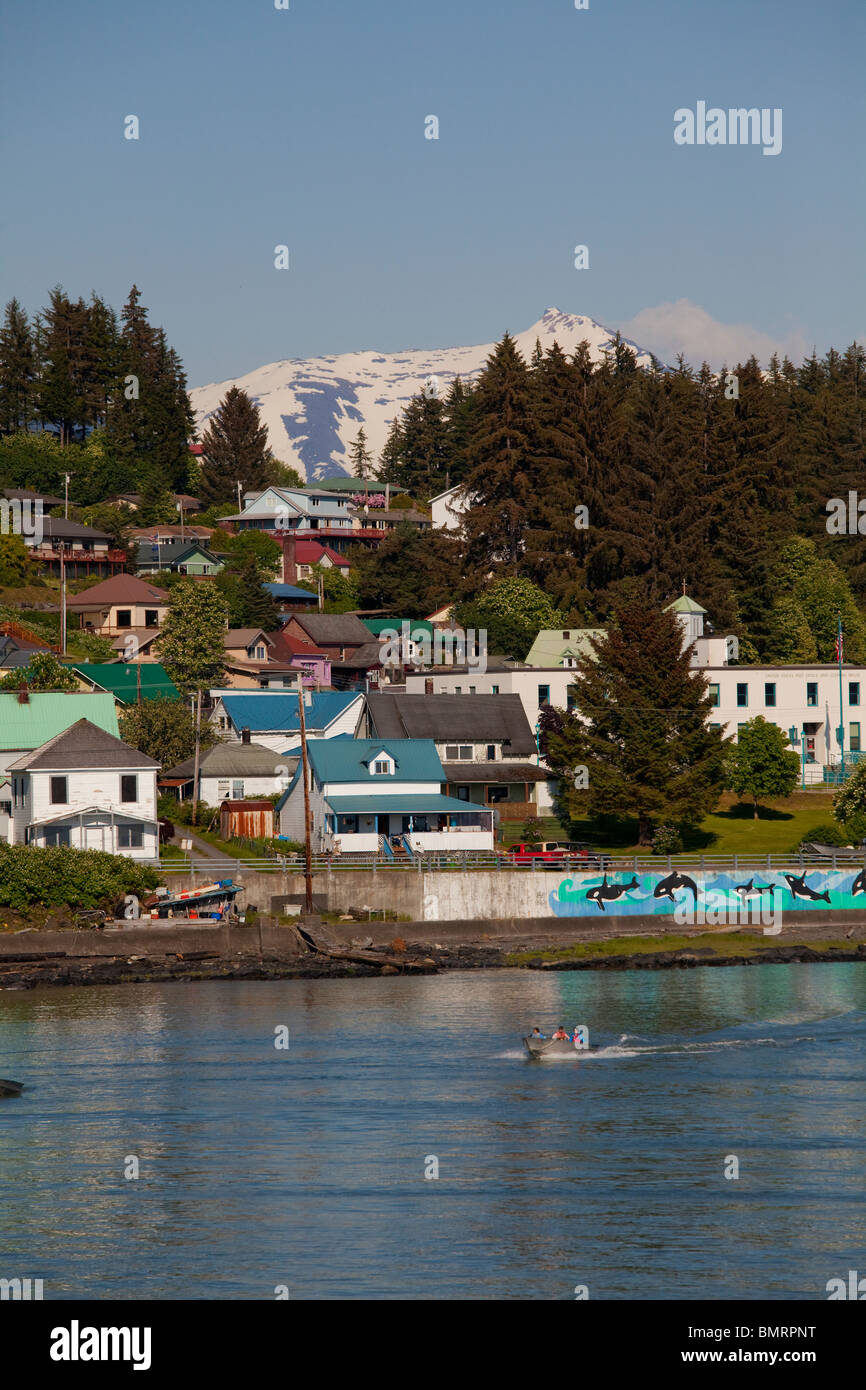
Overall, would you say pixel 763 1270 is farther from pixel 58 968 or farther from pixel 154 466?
pixel 154 466

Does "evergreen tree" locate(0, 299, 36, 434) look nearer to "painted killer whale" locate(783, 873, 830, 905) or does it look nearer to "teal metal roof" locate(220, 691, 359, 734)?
"teal metal roof" locate(220, 691, 359, 734)

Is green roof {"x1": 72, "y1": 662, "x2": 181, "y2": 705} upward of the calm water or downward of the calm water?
upward

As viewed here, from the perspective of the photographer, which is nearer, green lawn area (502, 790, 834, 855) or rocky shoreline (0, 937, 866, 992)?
rocky shoreline (0, 937, 866, 992)

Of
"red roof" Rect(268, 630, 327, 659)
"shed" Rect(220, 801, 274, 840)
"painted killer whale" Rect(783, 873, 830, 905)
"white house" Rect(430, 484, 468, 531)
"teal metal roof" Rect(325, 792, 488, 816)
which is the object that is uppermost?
"white house" Rect(430, 484, 468, 531)

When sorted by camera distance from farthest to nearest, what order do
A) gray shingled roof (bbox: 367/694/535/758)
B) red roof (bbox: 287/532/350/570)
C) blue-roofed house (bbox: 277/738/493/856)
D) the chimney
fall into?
red roof (bbox: 287/532/350/570), the chimney, gray shingled roof (bbox: 367/694/535/758), blue-roofed house (bbox: 277/738/493/856)

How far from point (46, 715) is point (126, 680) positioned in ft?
64.2

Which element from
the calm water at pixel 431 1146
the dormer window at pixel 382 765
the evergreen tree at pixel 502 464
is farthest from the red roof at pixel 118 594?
the calm water at pixel 431 1146

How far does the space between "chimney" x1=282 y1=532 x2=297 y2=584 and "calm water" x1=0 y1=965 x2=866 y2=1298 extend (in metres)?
78.2

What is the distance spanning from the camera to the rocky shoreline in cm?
5312

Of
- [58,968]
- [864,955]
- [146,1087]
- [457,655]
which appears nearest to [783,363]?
[457,655]

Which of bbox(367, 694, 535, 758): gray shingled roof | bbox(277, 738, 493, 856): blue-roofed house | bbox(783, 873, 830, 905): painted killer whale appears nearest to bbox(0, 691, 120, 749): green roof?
bbox(277, 738, 493, 856): blue-roofed house

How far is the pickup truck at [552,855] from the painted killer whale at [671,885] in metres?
2.25

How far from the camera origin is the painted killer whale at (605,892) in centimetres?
5903

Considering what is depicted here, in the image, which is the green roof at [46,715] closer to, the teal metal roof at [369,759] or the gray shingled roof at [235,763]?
the gray shingled roof at [235,763]
